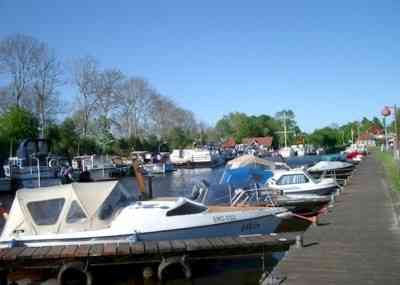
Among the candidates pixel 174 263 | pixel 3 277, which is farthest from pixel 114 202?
pixel 3 277

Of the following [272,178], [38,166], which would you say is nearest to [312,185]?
[272,178]

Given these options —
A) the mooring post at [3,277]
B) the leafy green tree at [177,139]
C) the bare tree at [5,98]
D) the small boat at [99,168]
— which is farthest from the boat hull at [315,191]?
the leafy green tree at [177,139]

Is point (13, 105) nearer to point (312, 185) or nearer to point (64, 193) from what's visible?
point (312, 185)

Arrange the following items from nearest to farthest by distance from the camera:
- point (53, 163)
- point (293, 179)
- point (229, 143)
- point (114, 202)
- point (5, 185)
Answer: point (114, 202), point (293, 179), point (5, 185), point (53, 163), point (229, 143)

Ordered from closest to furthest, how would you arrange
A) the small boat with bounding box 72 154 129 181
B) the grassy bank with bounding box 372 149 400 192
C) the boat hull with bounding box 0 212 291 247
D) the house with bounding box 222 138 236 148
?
1. the boat hull with bounding box 0 212 291 247
2. the grassy bank with bounding box 372 149 400 192
3. the small boat with bounding box 72 154 129 181
4. the house with bounding box 222 138 236 148

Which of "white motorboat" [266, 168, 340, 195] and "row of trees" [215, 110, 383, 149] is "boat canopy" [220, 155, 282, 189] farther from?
"row of trees" [215, 110, 383, 149]

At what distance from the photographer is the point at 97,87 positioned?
78.3 m

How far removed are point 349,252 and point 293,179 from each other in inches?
632

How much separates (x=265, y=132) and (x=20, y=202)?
16945cm

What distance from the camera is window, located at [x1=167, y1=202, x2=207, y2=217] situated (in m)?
15.2

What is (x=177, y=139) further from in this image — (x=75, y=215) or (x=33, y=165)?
(x=75, y=215)

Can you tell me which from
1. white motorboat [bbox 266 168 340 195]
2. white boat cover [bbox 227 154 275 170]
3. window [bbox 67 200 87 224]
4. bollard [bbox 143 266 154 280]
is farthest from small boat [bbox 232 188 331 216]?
bollard [bbox 143 266 154 280]

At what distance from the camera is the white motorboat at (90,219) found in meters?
14.8

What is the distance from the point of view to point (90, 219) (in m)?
14.9
